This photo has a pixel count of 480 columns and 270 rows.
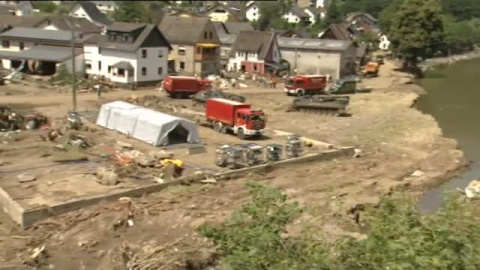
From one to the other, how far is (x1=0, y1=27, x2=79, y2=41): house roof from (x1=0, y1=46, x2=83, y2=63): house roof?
1.12 m

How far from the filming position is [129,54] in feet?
124

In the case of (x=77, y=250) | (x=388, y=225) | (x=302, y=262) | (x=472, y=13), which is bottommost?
(x=77, y=250)

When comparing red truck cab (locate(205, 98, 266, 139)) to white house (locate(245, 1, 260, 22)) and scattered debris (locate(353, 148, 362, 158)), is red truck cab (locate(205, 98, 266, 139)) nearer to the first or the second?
scattered debris (locate(353, 148, 362, 158))

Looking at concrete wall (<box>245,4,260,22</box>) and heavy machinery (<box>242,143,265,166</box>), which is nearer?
heavy machinery (<box>242,143,265,166</box>)

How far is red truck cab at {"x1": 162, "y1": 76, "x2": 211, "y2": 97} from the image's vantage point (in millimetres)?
34250

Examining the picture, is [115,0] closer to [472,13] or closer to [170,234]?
[472,13]

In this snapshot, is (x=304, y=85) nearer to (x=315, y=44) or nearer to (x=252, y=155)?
(x=315, y=44)

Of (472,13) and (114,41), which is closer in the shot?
(472,13)

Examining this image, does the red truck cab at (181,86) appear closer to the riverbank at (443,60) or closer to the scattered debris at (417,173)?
the scattered debris at (417,173)

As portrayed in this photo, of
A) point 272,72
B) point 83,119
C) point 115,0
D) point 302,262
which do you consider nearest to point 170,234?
point 302,262

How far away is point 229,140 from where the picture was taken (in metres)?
23.8

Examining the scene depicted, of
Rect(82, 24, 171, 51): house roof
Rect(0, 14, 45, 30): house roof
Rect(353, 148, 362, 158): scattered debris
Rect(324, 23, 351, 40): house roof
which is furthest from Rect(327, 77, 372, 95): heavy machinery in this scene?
Rect(0, 14, 45, 30): house roof

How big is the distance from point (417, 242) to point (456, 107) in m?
35.0

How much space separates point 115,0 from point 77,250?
11413 cm
